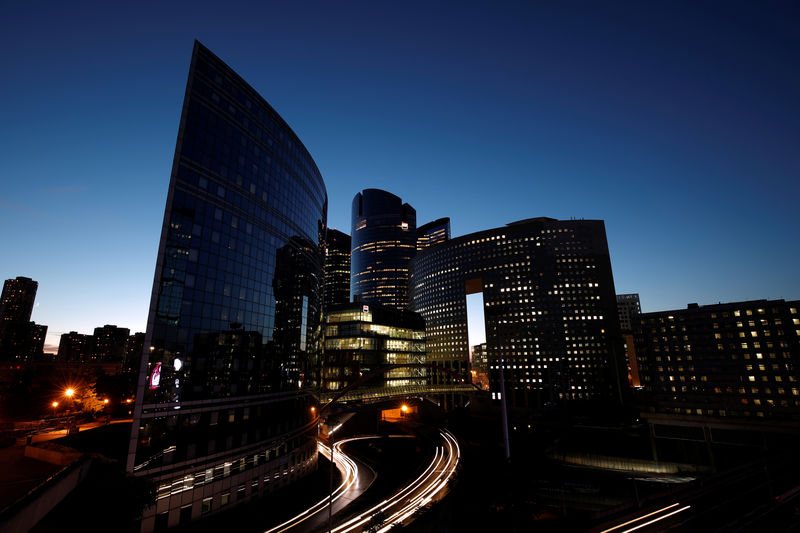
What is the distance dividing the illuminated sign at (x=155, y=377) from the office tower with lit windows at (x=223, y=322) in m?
0.09

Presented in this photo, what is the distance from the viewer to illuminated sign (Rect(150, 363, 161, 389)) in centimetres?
3538

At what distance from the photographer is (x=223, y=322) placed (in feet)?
144

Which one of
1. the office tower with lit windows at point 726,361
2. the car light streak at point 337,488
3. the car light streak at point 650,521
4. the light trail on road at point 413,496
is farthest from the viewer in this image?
the office tower with lit windows at point 726,361

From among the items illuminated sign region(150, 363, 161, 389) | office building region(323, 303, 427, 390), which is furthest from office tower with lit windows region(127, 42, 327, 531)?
office building region(323, 303, 427, 390)

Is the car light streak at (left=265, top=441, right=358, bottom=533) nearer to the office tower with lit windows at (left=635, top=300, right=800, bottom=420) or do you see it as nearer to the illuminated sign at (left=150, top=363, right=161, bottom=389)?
the illuminated sign at (left=150, top=363, right=161, bottom=389)

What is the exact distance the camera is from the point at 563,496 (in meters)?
52.3

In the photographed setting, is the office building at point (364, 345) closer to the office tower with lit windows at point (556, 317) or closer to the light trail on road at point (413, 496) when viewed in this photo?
the office tower with lit windows at point (556, 317)

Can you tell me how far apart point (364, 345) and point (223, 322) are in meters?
74.7

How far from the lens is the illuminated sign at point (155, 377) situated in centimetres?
3538

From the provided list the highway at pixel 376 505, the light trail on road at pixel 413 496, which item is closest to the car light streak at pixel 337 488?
the highway at pixel 376 505

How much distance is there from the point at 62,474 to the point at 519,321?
16819 cm

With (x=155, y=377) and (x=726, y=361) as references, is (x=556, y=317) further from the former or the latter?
(x=155, y=377)

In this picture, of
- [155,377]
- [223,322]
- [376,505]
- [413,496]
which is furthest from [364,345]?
[155,377]

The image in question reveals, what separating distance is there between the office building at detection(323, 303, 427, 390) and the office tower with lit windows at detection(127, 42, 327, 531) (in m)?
50.5
